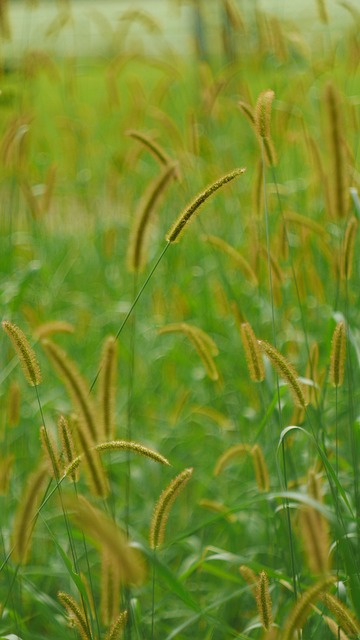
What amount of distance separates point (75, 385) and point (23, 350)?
0.11 meters

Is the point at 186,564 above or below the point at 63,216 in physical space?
below

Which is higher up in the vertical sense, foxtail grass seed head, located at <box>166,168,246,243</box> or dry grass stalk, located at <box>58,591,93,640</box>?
foxtail grass seed head, located at <box>166,168,246,243</box>

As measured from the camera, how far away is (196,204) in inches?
48.1

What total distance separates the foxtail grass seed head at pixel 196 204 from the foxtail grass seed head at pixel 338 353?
297mm

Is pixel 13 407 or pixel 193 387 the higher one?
pixel 13 407

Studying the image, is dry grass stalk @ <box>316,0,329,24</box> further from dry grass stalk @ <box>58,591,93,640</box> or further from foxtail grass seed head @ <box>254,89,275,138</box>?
dry grass stalk @ <box>58,591,93,640</box>

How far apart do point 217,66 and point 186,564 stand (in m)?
3.73

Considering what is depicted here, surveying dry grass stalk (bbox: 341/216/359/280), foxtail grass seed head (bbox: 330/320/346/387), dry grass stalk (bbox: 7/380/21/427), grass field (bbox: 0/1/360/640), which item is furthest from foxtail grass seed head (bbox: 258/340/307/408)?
dry grass stalk (bbox: 7/380/21/427)

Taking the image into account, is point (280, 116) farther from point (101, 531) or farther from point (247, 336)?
point (101, 531)

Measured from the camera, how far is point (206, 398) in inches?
116

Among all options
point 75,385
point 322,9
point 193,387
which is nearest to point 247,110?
point 75,385

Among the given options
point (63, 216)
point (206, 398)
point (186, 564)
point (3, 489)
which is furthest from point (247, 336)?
point (63, 216)

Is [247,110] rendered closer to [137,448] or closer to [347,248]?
→ [347,248]

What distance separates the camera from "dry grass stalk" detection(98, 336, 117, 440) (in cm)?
129
